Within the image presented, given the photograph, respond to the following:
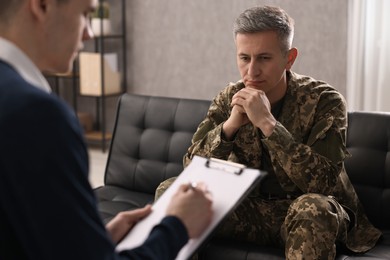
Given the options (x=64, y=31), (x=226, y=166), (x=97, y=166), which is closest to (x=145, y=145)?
(x=226, y=166)

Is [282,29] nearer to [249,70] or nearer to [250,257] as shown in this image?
[249,70]

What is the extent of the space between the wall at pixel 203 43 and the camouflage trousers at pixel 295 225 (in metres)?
2.36

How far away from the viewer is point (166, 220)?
1.18 meters

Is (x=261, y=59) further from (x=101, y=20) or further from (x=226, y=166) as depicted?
(x=101, y=20)

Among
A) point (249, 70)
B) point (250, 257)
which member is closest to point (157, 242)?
point (250, 257)

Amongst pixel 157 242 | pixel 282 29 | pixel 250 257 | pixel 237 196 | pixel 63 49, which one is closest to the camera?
pixel 63 49

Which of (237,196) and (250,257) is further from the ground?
(237,196)

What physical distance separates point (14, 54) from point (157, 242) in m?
0.41

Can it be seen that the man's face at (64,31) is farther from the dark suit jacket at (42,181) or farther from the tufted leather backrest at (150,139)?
the tufted leather backrest at (150,139)

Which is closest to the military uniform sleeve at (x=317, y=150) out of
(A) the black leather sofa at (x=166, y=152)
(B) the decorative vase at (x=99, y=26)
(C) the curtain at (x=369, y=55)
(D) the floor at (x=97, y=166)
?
(A) the black leather sofa at (x=166, y=152)

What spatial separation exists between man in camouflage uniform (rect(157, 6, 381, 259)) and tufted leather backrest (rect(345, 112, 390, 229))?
84 millimetres

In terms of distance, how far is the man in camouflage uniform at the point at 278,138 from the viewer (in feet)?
6.86

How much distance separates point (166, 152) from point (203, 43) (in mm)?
2280

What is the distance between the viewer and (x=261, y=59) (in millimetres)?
2234
